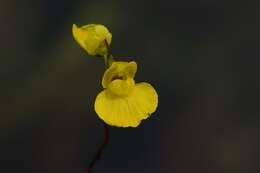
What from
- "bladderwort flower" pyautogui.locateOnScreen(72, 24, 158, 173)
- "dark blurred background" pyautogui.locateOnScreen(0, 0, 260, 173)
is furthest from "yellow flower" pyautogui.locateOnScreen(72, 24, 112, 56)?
"dark blurred background" pyautogui.locateOnScreen(0, 0, 260, 173)

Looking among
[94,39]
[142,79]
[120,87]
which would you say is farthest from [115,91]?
[142,79]

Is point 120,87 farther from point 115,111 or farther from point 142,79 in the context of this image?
point 142,79

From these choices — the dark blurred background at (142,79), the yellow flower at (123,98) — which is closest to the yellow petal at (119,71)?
the yellow flower at (123,98)

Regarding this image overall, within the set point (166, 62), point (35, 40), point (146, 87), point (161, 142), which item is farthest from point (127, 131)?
point (146, 87)

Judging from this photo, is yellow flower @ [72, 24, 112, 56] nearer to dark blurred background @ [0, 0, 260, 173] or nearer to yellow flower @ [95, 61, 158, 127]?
yellow flower @ [95, 61, 158, 127]

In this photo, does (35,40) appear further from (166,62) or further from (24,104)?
(166,62)

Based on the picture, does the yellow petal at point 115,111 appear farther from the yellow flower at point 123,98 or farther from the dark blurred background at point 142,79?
the dark blurred background at point 142,79
